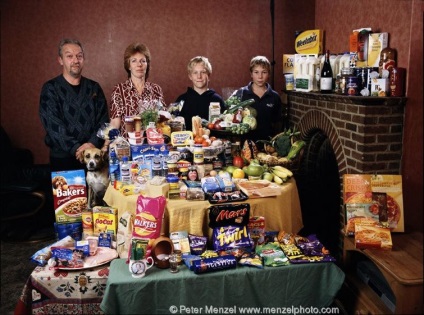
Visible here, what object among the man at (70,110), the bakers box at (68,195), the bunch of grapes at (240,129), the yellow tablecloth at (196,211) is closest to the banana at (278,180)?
the yellow tablecloth at (196,211)

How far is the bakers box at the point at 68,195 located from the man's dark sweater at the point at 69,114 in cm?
51

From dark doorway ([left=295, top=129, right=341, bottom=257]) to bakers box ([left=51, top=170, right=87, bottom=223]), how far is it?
6.55ft

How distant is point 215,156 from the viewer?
3.21 metres

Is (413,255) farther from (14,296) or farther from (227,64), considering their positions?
(227,64)

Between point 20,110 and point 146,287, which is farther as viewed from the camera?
point 20,110

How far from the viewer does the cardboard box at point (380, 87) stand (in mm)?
2975

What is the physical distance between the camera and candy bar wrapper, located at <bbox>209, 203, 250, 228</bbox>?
272 cm

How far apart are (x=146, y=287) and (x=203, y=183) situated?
80 cm

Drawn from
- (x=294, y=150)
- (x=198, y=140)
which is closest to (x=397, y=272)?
(x=294, y=150)

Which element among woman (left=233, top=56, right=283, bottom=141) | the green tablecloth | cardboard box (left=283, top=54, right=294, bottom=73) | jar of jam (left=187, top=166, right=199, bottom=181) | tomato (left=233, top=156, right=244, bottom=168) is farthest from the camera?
cardboard box (left=283, top=54, right=294, bottom=73)

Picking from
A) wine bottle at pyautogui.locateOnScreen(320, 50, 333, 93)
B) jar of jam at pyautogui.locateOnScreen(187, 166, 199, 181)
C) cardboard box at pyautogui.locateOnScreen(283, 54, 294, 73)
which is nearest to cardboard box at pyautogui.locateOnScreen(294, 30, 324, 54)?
cardboard box at pyautogui.locateOnScreen(283, 54, 294, 73)

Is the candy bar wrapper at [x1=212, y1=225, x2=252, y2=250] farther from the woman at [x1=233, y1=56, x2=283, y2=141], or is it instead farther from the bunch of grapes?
the woman at [x1=233, y1=56, x2=283, y2=141]

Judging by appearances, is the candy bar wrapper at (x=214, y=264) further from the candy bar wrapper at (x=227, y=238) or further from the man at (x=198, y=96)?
the man at (x=198, y=96)

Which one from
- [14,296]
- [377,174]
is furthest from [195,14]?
[14,296]
